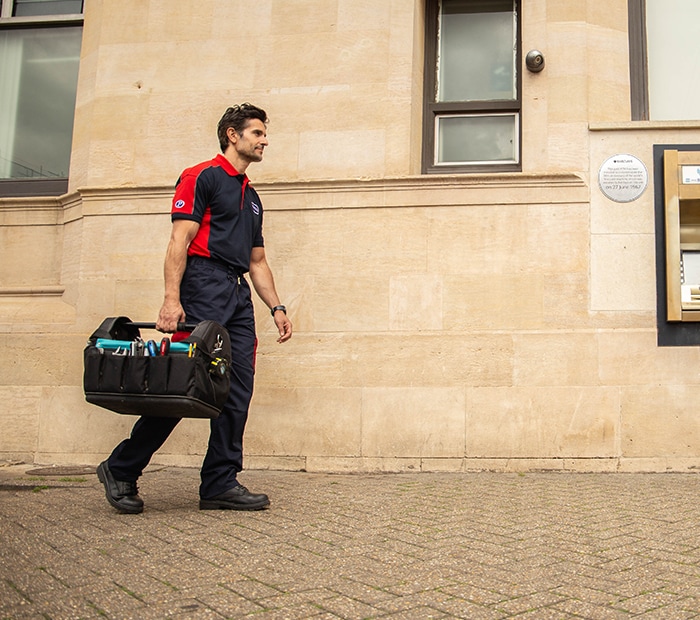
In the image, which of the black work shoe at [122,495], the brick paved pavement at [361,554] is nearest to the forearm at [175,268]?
the black work shoe at [122,495]

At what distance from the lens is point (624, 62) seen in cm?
661

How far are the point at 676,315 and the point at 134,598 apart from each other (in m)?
4.55

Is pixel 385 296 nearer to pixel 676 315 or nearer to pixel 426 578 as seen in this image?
pixel 676 315

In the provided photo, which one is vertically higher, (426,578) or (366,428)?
(366,428)

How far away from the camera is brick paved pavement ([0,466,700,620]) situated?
2.69 metres

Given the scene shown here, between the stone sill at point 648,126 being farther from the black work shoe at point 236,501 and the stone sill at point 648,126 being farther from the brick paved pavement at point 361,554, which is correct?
the black work shoe at point 236,501

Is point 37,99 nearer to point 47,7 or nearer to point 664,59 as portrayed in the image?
point 47,7

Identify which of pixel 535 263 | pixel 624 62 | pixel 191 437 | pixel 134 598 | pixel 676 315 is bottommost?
pixel 134 598

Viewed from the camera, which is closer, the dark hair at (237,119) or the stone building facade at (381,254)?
the dark hair at (237,119)

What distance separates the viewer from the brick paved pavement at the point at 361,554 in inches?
106

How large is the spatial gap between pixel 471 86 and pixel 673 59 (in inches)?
65.5

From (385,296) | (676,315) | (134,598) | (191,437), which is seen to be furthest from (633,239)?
(134,598)

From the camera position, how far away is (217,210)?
4.54 metres

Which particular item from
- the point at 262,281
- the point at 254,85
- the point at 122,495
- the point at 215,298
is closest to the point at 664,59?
the point at 254,85
